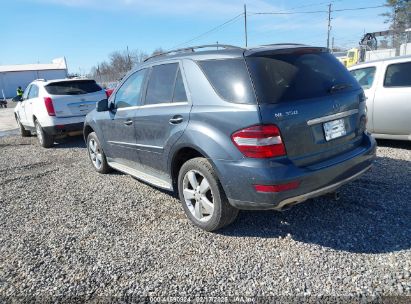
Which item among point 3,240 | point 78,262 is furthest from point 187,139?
point 3,240

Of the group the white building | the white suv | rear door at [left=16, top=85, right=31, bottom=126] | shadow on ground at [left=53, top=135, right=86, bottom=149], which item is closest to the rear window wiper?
the white suv

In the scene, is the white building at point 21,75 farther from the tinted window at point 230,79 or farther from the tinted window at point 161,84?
the tinted window at point 230,79

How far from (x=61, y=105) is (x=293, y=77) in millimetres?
6621

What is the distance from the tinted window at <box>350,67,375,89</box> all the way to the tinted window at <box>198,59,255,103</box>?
4.11m

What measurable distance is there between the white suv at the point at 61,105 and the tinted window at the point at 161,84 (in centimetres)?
473

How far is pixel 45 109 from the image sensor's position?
26.6 ft

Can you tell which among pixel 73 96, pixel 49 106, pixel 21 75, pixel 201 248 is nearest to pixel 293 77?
pixel 201 248

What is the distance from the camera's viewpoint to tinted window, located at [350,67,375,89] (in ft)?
20.2

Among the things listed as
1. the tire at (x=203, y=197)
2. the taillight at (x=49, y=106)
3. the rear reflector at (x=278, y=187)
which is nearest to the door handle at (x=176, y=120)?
the tire at (x=203, y=197)

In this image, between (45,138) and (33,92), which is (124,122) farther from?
(33,92)

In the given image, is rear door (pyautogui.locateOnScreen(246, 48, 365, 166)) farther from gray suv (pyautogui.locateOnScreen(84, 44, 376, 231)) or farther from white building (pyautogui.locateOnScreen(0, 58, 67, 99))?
white building (pyautogui.locateOnScreen(0, 58, 67, 99))

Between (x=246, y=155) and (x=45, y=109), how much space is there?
22.5 ft

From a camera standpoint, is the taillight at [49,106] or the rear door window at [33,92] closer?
the taillight at [49,106]

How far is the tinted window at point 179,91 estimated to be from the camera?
352 cm
